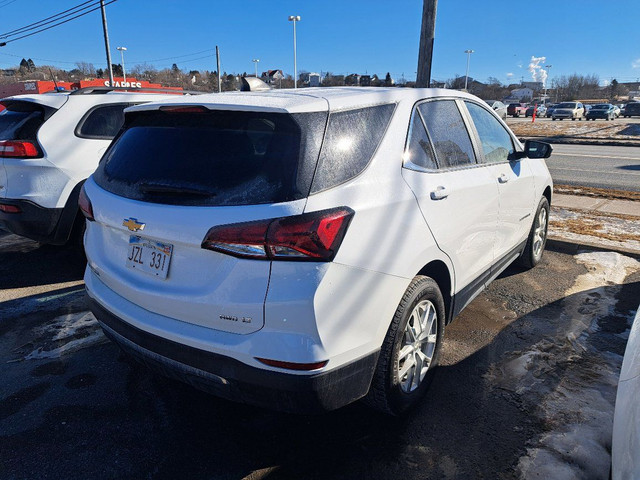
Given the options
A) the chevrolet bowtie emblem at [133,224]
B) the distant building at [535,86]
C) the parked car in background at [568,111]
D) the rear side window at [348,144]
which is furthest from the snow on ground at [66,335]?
the distant building at [535,86]

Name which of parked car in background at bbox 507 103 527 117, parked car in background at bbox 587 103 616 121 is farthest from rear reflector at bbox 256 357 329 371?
parked car in background at bbox 507 103 527 117

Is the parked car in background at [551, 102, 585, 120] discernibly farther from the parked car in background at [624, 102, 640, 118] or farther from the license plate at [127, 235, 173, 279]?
the license plate at [127, 235, 173, 279]

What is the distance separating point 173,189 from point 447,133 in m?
1.83

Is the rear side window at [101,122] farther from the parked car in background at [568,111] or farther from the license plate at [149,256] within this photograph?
the parked car in background at [568,111]

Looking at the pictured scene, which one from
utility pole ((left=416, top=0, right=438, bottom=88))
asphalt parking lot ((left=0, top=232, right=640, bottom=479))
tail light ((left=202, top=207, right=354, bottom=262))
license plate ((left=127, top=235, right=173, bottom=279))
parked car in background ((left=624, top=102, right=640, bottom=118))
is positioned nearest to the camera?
tail light ((left=202, top=207, right=354, bottom=262))

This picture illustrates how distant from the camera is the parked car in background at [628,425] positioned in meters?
1.55

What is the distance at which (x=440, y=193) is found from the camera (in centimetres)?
272

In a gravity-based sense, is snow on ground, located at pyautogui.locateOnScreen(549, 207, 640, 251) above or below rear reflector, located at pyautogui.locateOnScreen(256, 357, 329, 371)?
below

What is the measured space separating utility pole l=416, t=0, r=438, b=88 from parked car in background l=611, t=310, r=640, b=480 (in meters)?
7.31

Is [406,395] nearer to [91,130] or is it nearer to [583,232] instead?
[91,130]

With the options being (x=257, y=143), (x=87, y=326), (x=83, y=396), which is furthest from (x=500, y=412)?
(x=87, y=326)

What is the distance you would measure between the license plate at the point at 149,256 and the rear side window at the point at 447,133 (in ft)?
5.51

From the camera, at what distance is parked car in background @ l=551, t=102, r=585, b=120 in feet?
154

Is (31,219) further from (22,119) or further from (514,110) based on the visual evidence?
(514,110)
